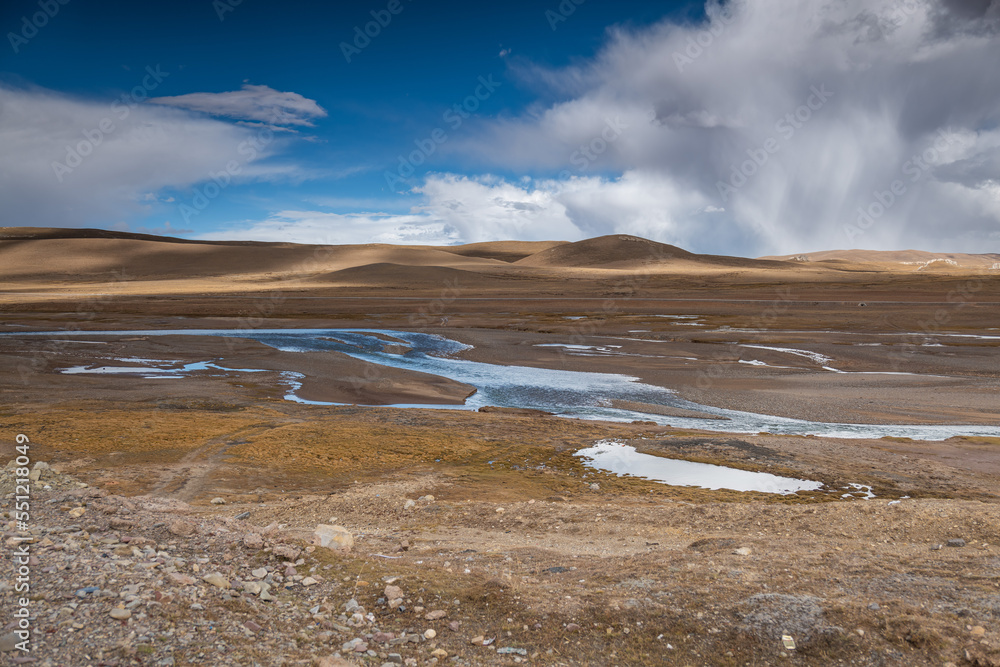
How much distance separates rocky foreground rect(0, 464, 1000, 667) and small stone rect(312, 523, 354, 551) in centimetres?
3

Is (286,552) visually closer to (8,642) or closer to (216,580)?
(216,580)

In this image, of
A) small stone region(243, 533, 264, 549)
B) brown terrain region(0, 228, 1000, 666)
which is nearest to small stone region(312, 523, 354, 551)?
brown terrain region(0, 228, 1000, 666)

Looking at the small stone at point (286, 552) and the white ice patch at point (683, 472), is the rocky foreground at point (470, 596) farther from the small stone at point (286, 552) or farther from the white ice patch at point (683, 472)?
the white ice patch at point (683, 472)

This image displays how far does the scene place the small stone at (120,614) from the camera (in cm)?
478

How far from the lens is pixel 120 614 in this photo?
4785 millimetres

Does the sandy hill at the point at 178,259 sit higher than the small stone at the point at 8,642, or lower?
higher

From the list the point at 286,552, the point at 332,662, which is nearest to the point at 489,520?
the point at 286,552

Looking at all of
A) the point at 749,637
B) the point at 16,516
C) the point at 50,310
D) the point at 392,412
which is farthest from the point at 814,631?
the point at 50,310

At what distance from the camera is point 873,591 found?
5.82 m

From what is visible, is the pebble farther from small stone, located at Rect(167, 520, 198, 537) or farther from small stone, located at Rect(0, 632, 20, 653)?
small stone, located at Rect(0, 632, 20, 653)

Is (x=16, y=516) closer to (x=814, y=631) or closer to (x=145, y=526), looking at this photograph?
(x=145, y=526)

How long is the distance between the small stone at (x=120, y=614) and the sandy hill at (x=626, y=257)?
143522mm

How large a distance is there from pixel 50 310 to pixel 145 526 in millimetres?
65292

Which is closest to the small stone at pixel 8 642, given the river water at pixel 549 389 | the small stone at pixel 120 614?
the small stone at pixel 120 614
